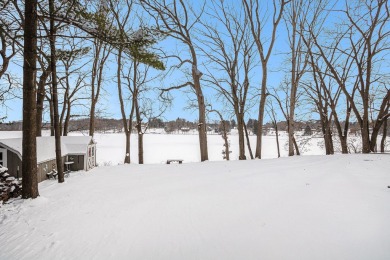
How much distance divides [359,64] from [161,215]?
14231 millimetres

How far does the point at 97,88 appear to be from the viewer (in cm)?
1898

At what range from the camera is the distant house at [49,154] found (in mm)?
11125

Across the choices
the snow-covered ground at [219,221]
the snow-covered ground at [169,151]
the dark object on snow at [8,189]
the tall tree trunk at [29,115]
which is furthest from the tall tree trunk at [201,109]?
the snow-covered ground at [169,151]

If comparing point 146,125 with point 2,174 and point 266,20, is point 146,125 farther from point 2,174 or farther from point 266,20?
point 2,174

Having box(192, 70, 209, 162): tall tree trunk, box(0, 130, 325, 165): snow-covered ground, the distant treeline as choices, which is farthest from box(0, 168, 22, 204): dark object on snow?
box(0, 130, 325, 165): snow-covered ground

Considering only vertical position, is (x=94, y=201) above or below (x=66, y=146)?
below

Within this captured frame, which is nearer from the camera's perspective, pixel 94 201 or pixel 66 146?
pixel 94 201

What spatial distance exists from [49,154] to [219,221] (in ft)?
38.6

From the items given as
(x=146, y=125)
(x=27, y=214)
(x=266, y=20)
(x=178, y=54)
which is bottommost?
(x=27, y=214)

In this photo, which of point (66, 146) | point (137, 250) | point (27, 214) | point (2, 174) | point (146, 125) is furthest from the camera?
point (146, 125)

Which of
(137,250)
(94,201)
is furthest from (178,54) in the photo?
(137,250)

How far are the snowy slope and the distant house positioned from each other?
5.30 m

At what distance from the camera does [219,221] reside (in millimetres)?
4789

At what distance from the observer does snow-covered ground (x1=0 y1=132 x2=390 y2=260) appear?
3.80 meters
